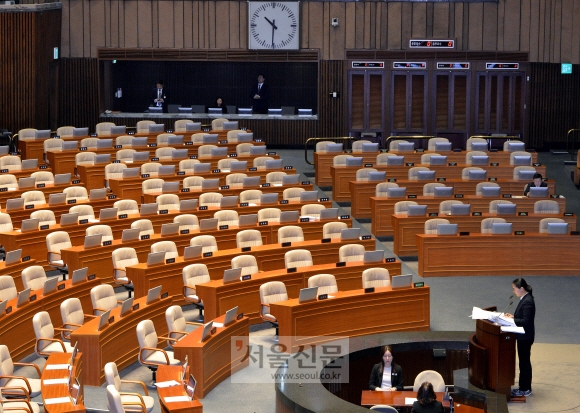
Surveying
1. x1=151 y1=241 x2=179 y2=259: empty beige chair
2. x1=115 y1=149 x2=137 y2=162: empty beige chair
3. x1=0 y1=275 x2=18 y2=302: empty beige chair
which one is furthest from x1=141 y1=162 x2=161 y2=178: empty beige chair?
x1=0 y1=275 x2=18 y2=302: empty beige chair

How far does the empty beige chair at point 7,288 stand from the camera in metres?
12.3

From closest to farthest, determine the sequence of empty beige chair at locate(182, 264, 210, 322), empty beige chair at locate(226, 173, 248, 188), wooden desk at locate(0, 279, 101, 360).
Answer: wooden desk at locate(0, 279, 101, 360) → empty beige chair at locate(182, 264, 210, 322) → empty beige chair at locate(226, 173, 248, 188)

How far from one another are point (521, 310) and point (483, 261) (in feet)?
17.1

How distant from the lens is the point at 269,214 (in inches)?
638

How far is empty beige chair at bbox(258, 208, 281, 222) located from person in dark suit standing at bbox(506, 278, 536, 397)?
6036mm

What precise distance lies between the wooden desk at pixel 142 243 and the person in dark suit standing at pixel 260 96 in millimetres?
8964

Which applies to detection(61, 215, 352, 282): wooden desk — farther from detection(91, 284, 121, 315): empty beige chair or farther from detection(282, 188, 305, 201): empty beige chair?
detection(91, 284, 121, 315): empty beige chair

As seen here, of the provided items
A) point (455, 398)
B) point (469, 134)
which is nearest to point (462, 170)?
point (469, 134)

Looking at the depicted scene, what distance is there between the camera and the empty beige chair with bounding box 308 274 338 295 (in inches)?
525

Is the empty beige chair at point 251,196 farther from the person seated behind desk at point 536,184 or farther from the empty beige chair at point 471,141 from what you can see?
the empty beige chair at point 471,141

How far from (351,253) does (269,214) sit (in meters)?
2.03

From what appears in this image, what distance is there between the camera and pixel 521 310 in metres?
10.8

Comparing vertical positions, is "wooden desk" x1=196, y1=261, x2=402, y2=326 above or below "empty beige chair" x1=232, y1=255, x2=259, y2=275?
below

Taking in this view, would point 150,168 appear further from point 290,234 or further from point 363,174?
point 290,234
